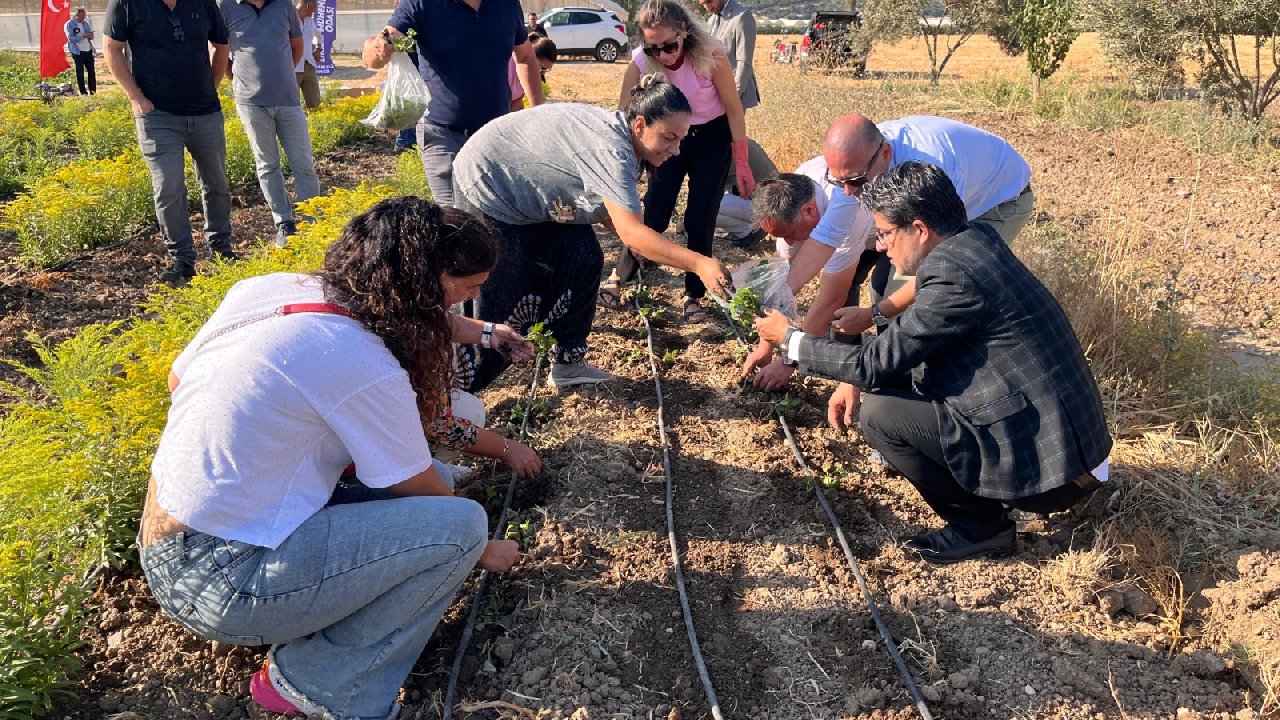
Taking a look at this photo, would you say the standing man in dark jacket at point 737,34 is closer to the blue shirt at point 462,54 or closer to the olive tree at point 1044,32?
the blue shirt at point 462,54

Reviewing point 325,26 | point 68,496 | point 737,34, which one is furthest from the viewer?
point 325,26

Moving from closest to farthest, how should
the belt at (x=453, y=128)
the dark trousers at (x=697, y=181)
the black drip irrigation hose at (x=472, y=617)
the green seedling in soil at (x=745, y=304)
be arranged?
1. the black drip irrigation hose at (x=472, y=617)
2. the green seedling in soil at (x=745, y=304)
3. the belt at (x=453, y=128)
4. the dark trousers at (x=697, y=181)

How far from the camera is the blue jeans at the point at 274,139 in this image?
5.62m

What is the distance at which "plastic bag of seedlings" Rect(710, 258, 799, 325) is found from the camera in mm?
3539

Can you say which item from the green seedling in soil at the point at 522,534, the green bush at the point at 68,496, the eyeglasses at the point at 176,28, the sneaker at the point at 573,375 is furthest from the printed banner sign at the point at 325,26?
the green seedling in soil at the point at 522,534

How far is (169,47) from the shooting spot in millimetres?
4855

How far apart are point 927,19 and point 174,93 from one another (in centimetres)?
1673

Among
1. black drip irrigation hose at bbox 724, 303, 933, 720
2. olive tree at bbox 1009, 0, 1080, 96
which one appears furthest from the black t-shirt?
olive tree at bbox 1009, 0, 1080, 96

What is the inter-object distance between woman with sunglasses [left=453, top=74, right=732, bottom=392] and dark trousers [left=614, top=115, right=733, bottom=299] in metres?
0.99

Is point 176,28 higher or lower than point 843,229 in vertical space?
higher

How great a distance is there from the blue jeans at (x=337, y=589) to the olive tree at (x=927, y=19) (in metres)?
14.9

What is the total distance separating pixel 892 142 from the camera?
340 cm

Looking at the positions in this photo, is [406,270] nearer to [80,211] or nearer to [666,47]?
[666,47]

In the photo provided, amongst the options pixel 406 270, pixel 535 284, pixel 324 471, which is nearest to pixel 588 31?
pixel 535 284
